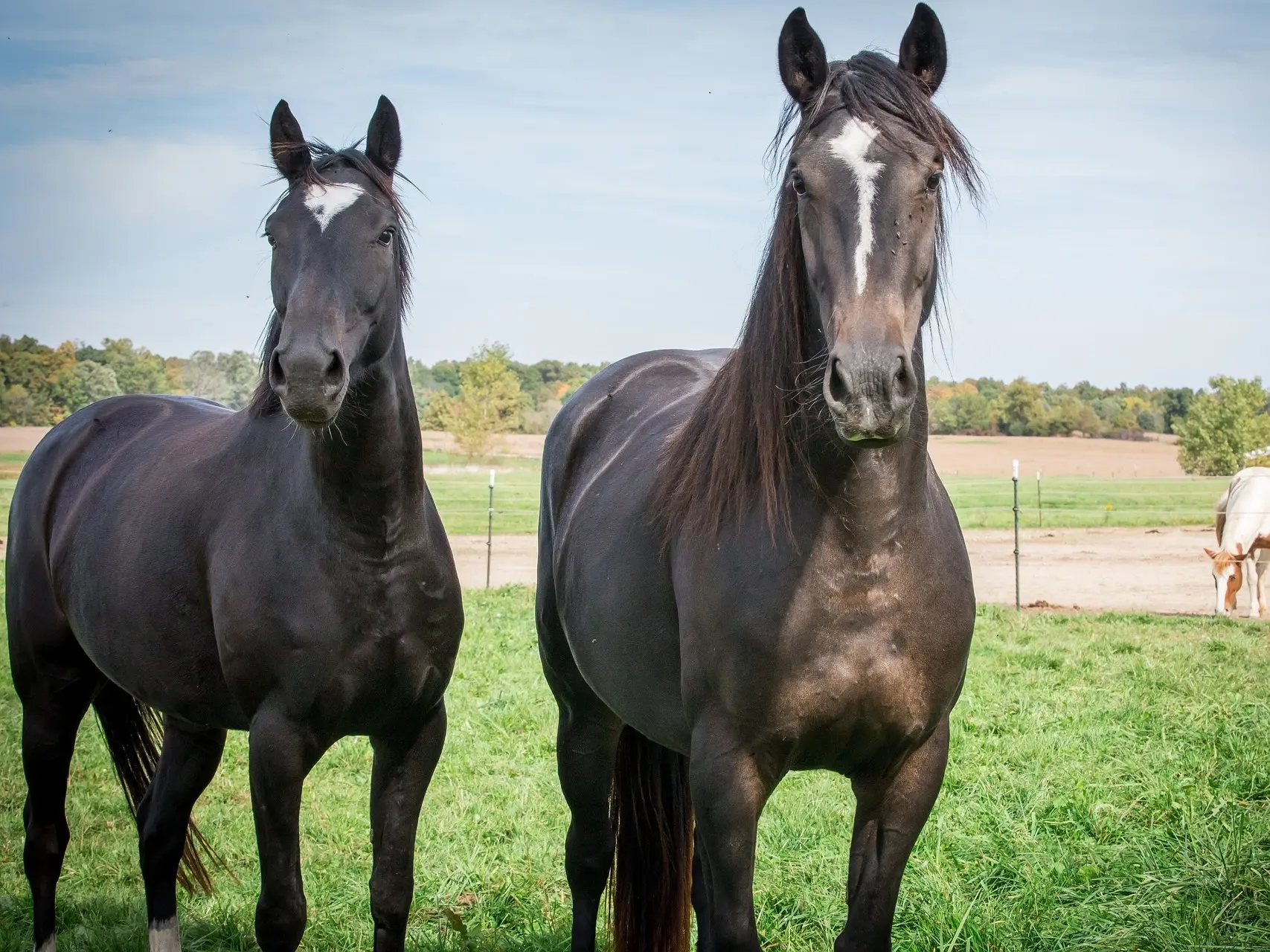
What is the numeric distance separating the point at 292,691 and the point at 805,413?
1.69 meters

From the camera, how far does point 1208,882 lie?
3.61 m

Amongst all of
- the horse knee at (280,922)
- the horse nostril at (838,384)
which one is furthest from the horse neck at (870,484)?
the horse knee at (280,922)

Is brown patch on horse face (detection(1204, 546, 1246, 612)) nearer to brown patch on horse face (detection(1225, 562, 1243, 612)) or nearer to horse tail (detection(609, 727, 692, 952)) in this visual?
brown patch on horse face (detection(1225, 562, 1243, 612))

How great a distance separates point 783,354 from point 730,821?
42.1 inches

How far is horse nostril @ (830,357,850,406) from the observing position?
1973 millimetres

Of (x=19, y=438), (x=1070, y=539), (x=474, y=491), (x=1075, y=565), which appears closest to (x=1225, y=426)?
(x=1070, y=539)

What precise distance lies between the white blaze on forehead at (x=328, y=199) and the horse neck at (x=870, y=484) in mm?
1504

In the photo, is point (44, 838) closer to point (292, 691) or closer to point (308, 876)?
point (308, 876)

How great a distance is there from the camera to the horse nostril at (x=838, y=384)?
1973 mm

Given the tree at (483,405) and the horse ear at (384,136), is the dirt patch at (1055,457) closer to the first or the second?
the tree at (483,405)

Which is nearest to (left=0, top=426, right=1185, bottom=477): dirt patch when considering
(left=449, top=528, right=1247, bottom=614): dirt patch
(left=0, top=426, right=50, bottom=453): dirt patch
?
(left=0, top=426, right=50, bottom=453): dirt patch

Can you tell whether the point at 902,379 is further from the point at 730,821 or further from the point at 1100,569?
the point at 1100,569

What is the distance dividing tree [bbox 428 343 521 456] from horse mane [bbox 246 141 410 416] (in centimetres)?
3657

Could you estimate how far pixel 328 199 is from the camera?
9.94 ft
